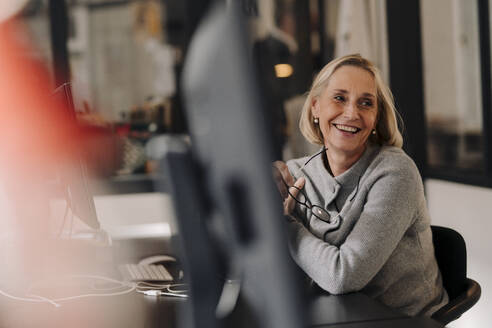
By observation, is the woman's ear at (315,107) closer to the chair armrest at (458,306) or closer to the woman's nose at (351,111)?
the woman's nose at (351,111)

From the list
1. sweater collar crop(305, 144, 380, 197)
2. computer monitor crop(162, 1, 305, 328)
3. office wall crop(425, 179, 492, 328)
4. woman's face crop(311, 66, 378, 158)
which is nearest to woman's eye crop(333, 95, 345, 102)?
woman's face crop(311, 66, 378, 158)

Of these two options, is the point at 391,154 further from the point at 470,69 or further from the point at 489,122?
the point at 470,69

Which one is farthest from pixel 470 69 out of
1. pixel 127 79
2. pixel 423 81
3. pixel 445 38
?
pixel 127 79

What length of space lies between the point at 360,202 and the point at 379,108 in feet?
0.80

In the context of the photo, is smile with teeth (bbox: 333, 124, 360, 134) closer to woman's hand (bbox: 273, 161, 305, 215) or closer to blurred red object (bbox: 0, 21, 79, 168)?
woman's hand (bbox: 273, 161, 305, 215)

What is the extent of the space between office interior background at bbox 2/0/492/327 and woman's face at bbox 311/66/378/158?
0.96 m

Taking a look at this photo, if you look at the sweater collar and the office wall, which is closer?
the sweater collar

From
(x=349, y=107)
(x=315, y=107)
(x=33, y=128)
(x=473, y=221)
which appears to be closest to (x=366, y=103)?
(x=349, y=107)

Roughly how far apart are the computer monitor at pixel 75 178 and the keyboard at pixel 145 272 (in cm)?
22

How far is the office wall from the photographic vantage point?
242cm

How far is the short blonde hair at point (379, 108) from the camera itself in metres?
1.50

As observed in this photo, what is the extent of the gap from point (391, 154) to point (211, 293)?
0.98 meters

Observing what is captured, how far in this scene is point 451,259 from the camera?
1694 millimetres

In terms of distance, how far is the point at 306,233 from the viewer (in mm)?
1481
